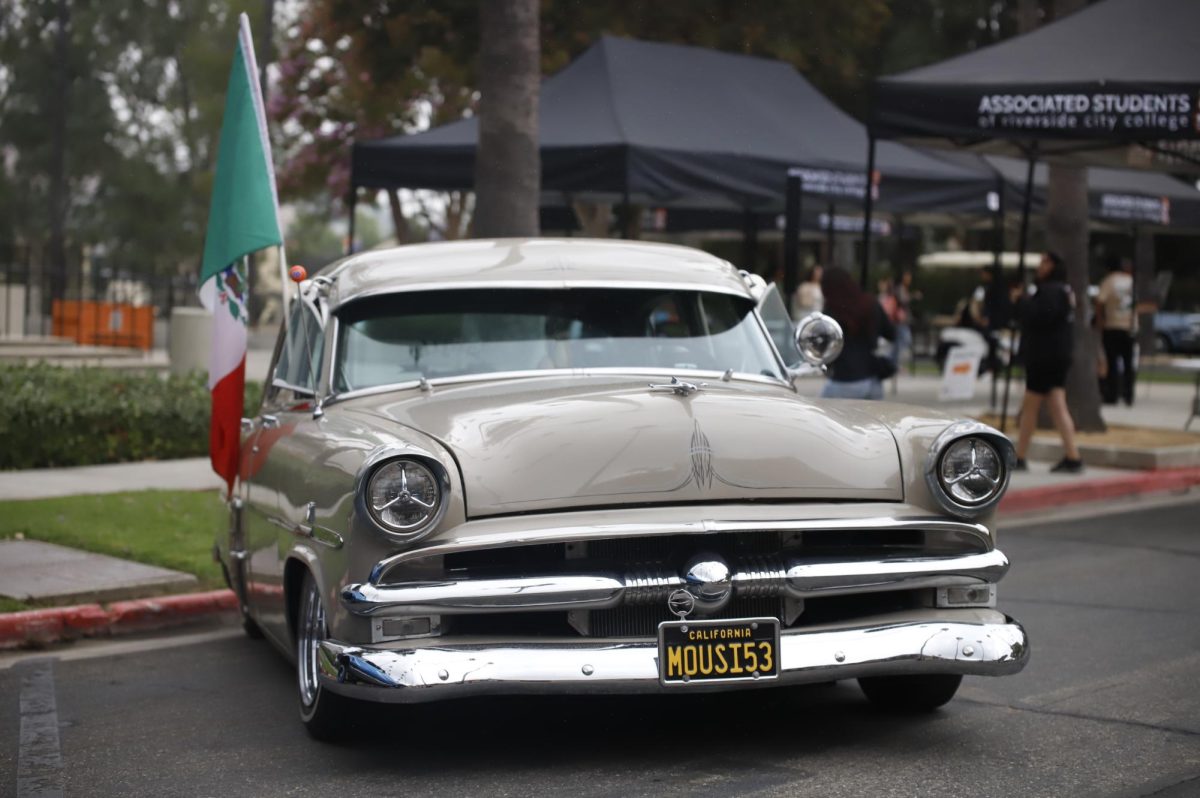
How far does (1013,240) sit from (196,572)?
39865 mm

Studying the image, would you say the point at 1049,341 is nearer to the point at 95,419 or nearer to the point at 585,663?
the point at 95,419

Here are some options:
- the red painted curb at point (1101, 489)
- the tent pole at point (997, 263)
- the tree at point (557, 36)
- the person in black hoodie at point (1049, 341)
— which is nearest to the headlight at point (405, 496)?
the red painted curb at point (1101, 489)

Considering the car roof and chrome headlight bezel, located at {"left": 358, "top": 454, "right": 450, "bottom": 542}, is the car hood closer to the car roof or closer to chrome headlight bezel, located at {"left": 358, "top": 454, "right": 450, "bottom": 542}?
chrome headlight bezel, located at {"left": 358, "top": 454, "right": 450, "bottom": 542}

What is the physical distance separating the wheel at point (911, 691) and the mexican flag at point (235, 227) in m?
3.34

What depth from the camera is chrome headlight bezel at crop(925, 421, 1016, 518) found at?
543 cm

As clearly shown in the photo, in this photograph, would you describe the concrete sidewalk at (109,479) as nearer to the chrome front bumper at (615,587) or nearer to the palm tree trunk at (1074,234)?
the chrome front bumper at (615,587)

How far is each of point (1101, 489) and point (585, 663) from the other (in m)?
9.59

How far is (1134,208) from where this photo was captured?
22.9m

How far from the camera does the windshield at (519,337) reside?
6.34m

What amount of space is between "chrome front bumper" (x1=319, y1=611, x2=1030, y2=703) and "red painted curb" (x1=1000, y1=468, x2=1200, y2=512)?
7.44 metres

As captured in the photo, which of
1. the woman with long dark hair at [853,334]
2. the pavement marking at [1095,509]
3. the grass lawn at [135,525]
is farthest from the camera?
the woman with long dark hair at [853,334]

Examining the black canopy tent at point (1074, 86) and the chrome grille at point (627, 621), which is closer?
the chrome grille at point (627, 621)

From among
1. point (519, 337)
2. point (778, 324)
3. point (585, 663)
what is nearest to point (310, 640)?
point (585, 663)

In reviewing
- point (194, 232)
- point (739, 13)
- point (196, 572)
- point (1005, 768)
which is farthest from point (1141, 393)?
point (194, 232)
